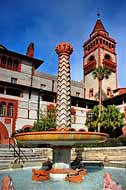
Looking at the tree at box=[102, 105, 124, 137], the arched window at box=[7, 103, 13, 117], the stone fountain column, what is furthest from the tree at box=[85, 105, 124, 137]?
the stone fountain column

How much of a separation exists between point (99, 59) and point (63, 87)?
3535 centimetres

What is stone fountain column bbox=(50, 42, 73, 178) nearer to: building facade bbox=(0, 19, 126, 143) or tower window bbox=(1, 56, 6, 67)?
building facade bbox=(0, 19, 126, 143)

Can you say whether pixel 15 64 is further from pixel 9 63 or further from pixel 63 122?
pixel 63 122

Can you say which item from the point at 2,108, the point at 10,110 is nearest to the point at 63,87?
the point at 2,108

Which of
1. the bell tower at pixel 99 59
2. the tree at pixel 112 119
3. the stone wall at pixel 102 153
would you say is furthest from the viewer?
the bell tower at pixel 99 59

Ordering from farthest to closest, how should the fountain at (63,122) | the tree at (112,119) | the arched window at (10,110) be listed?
the tree at (112,119) → the arched window at (10,110) → the fountain at (63,122)

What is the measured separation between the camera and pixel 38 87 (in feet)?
124

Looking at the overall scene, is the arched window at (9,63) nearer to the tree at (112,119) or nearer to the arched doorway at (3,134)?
the arched doorway at (3,134)

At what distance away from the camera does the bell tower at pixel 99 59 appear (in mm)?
43562

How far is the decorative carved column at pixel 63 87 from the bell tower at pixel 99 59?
32351 mm

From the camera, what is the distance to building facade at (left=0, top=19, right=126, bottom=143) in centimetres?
3028

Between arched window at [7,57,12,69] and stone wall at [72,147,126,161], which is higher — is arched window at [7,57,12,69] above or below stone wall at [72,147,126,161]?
above

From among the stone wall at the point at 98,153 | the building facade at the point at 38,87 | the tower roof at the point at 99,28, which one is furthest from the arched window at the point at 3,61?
the tower roof at the point at 99,28

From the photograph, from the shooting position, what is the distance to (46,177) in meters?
9.23
